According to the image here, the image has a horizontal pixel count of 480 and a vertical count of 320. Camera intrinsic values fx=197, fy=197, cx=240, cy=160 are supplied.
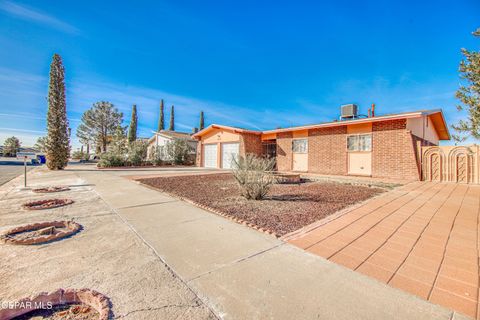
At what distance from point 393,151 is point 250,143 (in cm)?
933

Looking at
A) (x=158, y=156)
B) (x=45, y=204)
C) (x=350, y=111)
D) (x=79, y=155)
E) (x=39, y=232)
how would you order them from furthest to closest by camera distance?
1. (x=79, y=155)
2. (x=158, y=156)
3. (x=350, y=111)
4. (x=45, y=204)
5. (x=39, y=232)

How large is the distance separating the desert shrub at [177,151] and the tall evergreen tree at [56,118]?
343 inches

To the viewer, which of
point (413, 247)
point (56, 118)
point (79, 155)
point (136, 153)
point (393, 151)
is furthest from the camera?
point (79, 155)

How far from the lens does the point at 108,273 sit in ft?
6.59

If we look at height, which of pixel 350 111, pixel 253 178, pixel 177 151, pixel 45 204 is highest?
pixel 350 111

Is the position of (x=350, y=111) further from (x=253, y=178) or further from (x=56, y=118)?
(x=56, y=118)

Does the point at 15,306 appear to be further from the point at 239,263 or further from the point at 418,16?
the point at 418,16

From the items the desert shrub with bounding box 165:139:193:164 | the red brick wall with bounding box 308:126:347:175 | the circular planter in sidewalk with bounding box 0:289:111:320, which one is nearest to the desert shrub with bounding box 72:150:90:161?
the desert shrub with bounding box 165:139:193:164

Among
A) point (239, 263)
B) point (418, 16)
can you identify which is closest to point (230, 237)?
point (239, 263)

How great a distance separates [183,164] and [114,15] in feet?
48.3

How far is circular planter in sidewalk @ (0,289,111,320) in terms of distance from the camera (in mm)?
1468

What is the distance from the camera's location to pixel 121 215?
3996 mm

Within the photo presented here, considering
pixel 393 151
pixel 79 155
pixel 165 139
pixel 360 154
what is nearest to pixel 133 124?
pixel 79 155

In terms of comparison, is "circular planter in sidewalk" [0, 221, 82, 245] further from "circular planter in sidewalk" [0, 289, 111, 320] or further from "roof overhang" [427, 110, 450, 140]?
"roof overhang" [427, 110, 450, 140]
